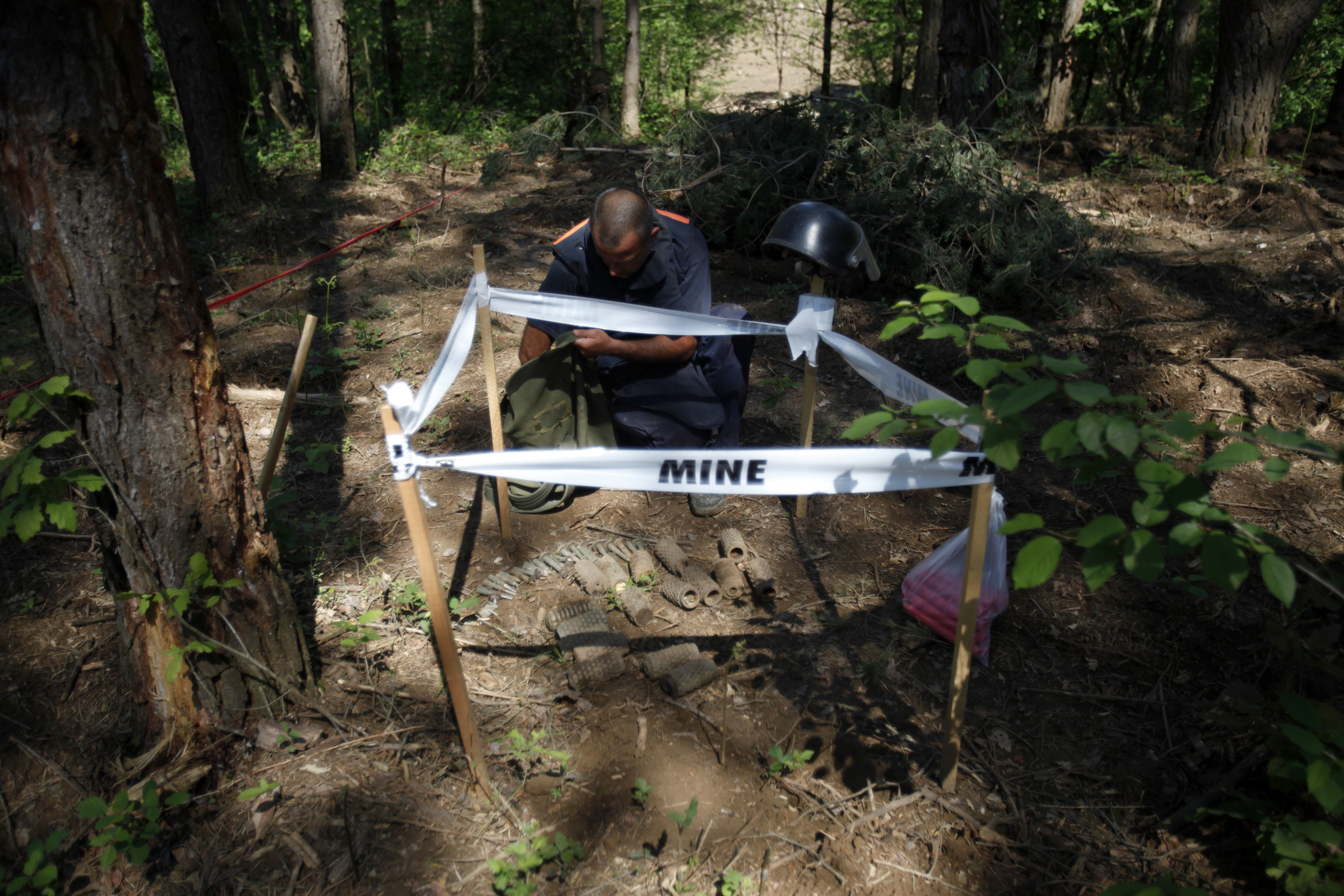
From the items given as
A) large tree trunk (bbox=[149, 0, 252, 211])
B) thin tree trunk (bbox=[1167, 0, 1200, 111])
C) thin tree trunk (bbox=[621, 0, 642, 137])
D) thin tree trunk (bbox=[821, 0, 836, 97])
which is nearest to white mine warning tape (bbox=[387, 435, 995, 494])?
large tree trunk (bbox=[149, 0, 252, 211])

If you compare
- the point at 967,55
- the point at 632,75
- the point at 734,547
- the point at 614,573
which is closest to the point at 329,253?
the point at 614,573

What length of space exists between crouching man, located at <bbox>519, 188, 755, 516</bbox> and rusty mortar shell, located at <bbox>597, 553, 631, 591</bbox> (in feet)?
1.92

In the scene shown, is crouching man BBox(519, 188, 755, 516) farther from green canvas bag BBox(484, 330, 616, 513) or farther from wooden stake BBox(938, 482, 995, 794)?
wooden stake BBox(938, 482, 995, 794)

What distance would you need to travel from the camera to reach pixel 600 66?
38.4 ft

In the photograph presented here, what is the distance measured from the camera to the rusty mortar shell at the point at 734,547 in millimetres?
3344

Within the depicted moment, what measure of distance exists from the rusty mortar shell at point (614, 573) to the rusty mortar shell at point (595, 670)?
1.57 feet

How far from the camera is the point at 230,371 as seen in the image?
15.5 ft

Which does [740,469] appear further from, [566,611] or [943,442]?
[566,611]

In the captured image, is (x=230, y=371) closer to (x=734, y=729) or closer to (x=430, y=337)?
(x=430, y=337)

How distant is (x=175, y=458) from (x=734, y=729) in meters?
1.97

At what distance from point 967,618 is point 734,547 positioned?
1.36 metres

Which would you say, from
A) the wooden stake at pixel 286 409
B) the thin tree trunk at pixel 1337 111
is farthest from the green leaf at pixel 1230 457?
the thin tree trunk at pixel 1337 111

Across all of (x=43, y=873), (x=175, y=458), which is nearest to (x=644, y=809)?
(x=43, y=873)

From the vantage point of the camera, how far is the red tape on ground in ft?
17.3
